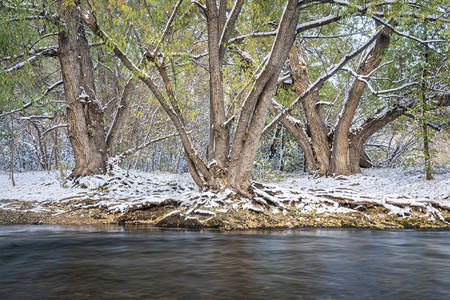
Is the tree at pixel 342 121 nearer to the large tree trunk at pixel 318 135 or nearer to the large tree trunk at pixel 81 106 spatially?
the large tree trunk at pixel 318 135

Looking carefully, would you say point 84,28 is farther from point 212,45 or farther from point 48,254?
point 48,254

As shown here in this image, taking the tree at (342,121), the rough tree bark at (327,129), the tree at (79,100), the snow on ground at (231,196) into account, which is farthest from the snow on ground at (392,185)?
the tree at (79,100)

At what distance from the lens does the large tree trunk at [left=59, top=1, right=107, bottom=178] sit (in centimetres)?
1407

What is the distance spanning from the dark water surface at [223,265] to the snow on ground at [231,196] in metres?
1.51

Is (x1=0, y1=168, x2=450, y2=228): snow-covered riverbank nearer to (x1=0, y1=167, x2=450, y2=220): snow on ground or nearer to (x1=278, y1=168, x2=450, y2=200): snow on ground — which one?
(x1=0, y1=167, x2=450, y2=220): snow on ground

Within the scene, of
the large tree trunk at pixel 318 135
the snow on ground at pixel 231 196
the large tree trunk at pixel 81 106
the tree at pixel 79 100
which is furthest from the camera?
the large tree trunk at pixel 318 135

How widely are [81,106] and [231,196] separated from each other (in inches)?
284

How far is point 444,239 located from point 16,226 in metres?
8.87

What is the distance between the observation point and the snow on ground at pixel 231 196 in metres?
9.80

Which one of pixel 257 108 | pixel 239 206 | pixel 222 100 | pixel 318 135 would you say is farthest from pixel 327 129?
pixel 239 206

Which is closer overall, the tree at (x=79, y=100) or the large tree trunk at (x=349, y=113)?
the tree at (x=79, y=100)

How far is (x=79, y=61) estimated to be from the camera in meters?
14.6

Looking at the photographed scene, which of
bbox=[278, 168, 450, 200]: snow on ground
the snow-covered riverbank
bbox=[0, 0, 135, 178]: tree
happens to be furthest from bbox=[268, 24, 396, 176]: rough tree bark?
bbox=[0, 0, 135, 178]: tree

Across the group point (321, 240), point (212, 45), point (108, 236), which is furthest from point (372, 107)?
point (108, 236)
